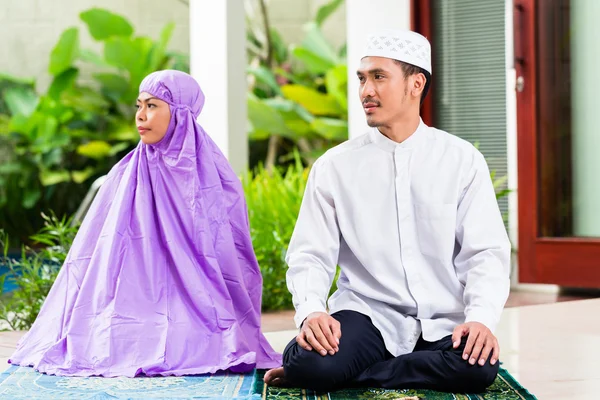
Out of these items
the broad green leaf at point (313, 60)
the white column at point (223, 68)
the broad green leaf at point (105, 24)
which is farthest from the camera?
the broad green leaf at point (105, 24)

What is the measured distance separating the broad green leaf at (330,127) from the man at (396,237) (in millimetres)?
4956

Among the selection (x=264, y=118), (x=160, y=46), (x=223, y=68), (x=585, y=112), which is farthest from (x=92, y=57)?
(x=585, y=112)

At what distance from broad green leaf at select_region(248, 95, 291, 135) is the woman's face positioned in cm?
473

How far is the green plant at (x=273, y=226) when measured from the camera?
462 centimetres

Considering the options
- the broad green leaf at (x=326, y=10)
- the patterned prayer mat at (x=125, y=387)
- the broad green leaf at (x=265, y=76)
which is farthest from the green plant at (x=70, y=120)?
the patterned prayer mat at (x=125, y=387)

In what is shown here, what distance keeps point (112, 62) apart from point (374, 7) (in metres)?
3.17

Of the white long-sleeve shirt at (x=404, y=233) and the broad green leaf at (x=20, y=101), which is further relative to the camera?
the broad green leaf at (x=20, y=101)

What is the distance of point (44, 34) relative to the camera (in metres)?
8.71

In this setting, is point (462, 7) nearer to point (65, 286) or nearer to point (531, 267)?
point (531, 267)

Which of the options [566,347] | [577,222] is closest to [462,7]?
[577,222]

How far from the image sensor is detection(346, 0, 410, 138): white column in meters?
5.59

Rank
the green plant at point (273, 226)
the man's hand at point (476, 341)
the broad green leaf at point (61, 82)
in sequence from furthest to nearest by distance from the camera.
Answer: the broad green leaf at point (61, 82) < the green plant at point (273, 226) < the man's hand at point (476, 341)

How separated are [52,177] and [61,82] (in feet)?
2.65

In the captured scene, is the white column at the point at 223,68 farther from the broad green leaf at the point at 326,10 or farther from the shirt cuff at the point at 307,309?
the broad green leaf at the point at 326,10
